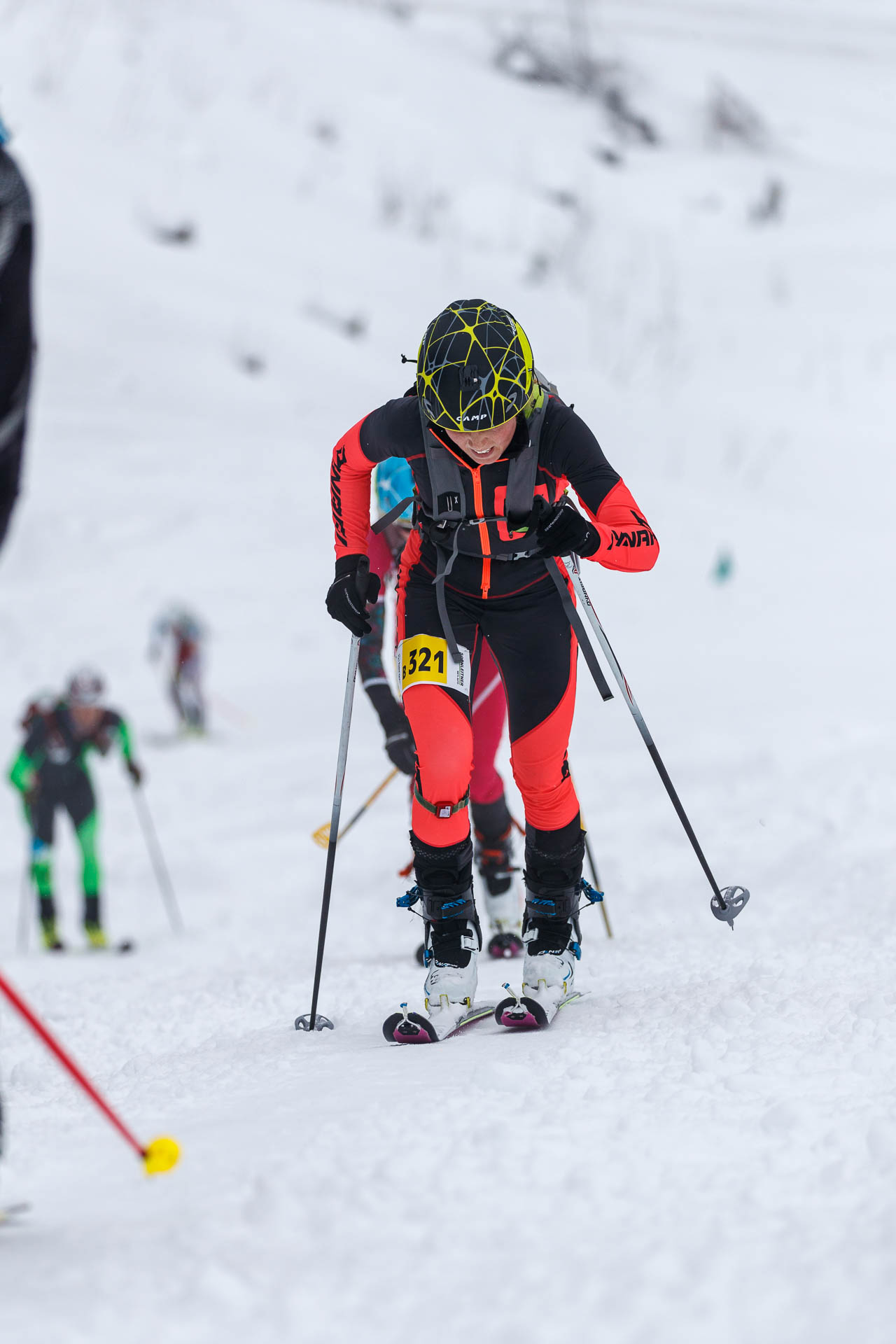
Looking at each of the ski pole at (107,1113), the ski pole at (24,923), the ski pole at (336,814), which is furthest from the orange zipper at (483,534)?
the ski pole at (24,923)

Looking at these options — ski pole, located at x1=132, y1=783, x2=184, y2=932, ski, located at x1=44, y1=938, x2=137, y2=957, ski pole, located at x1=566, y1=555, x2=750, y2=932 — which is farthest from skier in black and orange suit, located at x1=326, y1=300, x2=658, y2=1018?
ski pole, located at x1=132, y1=783, x2=184, y2=932

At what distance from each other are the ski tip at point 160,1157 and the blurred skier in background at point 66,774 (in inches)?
249

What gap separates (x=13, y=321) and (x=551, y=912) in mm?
2420

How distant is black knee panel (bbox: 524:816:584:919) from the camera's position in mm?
3818

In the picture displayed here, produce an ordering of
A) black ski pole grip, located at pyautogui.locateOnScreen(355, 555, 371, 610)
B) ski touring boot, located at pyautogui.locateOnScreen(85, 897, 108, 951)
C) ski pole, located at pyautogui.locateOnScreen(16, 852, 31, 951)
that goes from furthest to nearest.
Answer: ski pole, located at pyautogui.locateOnScreen(16, 852, 31, 951) → ski touring boot, located at pyautogui.locateOnScreen(85, 897, 108, 951) → black ski pole grip, located at pyautogui.locateOnScreen(355, 555, 371, 610)

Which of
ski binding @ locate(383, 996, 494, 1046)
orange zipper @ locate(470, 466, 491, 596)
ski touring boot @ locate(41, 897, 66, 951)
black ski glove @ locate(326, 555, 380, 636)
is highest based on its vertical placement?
orange zipper @ locate(470, 466, 491, 596)

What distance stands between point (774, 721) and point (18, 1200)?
32.6 ft

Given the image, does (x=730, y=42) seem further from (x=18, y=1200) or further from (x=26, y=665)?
(x=18, y=1200)

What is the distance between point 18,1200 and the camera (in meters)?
2.52

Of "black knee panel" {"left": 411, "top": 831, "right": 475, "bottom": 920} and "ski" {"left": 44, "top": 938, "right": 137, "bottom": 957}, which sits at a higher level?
"black knee panel" {"left": 411, "top": 831, "right": 475, "bottom": 920}

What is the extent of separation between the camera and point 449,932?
3734 mm

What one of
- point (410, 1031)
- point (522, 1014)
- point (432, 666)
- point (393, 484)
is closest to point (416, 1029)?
point (410, 1031)

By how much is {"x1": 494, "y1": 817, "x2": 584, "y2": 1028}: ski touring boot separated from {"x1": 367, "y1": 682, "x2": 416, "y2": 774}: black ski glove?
4.99ft

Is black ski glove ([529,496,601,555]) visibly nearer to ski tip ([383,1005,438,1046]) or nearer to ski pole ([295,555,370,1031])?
ski pole ([295,555,370,1031])
